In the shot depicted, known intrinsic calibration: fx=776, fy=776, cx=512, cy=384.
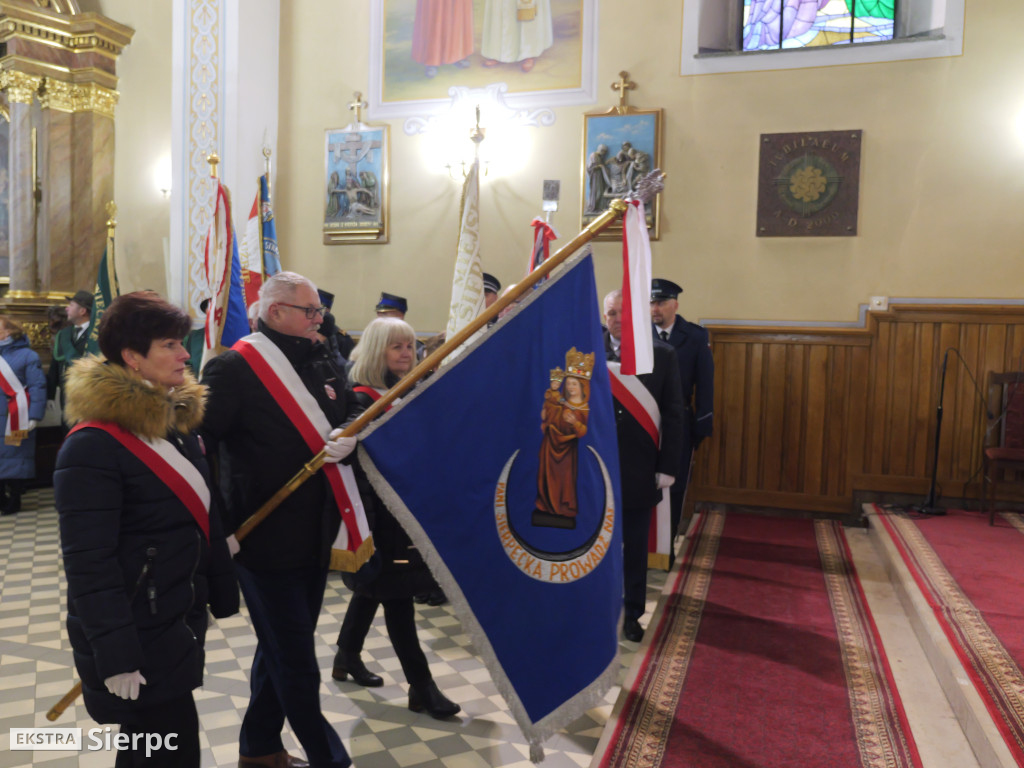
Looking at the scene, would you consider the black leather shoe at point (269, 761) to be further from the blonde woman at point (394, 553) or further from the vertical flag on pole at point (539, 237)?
the vertical flag on pole at point (539, 237)

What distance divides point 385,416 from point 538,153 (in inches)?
194

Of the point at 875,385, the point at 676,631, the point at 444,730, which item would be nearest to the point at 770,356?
the point at 875,385

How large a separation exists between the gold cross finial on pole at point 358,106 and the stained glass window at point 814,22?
3339 millimetres

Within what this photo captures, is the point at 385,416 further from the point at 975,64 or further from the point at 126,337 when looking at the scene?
the point at 975,64

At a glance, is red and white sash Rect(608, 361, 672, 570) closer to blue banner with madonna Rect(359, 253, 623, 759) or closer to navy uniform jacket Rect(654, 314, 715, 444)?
navy uniform jacket Rect(654, 314, 715, 444)

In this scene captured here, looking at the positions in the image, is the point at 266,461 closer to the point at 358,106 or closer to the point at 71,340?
the point at 71,340

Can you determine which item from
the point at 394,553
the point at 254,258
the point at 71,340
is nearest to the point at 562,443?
the point at 394,553

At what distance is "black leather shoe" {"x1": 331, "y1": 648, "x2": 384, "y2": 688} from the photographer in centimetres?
319

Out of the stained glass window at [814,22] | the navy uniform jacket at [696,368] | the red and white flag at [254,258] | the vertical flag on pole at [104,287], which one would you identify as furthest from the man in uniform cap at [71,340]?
the stained glass window at [814,22]

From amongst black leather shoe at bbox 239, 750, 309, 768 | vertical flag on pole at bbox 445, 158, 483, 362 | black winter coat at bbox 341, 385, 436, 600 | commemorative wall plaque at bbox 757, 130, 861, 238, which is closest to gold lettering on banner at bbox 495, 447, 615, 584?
black winter coat at bbox 341, 385, 436, 600

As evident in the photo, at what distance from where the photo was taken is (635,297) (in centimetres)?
218

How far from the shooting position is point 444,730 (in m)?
2.83

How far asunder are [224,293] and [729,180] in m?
3.87

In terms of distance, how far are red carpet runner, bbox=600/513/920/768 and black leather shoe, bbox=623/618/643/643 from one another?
72 mm
